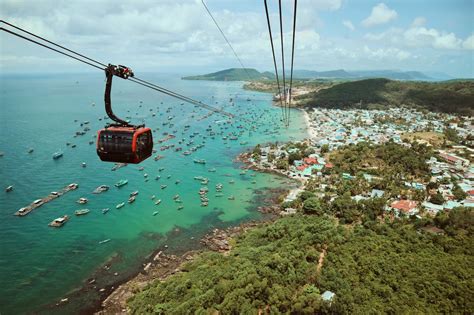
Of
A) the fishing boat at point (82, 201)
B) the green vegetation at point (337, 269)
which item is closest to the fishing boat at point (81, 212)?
the fishing boat at point (82, 201)

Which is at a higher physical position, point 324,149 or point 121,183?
point 324,149

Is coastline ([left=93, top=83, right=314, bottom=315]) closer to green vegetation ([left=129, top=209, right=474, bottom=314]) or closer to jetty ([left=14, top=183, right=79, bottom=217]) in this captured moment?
green vegetation ([left=129, top=209, right=474, bottom=314])

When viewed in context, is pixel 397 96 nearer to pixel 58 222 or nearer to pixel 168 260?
pixel 168 260

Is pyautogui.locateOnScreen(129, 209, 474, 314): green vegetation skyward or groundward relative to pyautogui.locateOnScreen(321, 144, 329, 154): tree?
groundward

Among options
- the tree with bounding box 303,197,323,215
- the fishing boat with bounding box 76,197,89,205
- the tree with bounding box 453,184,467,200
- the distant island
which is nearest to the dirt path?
the tree with bounding box 303,197,323,215

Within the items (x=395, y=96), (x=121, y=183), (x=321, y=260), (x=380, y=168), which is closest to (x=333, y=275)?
(x=321, y=260)

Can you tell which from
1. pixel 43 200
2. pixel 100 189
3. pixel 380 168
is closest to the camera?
pixel 43 200

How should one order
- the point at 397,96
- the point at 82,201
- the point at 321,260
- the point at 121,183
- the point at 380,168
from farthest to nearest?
the point at 397,96 < the point at 380,168 < the point at 121,183 < the point at 82,201 < the point at 321,260

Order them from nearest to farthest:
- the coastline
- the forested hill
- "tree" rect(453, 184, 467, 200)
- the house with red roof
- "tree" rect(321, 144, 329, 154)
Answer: the coastline
the house with red roof
"tree" rect(453, 184, 467, 200)
"tree" rect(321, 144, 329, 154)
the forested hill

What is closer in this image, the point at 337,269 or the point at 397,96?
the point at 337,269
